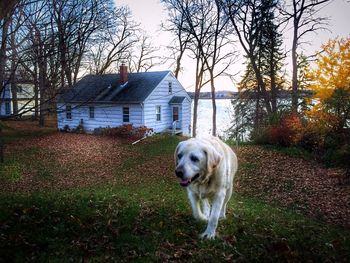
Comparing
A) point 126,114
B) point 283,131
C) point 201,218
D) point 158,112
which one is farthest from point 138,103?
point 201,218

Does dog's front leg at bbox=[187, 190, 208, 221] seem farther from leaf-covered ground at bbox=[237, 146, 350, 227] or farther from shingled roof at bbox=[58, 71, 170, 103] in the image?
shingled roof at bbox=[58, 71, 170, 103]

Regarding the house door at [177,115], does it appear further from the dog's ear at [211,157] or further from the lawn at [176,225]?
the dog's ear at [211,157]

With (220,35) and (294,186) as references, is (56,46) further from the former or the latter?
(220,35)

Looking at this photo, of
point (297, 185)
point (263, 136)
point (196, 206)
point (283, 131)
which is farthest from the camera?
point (263, 136)

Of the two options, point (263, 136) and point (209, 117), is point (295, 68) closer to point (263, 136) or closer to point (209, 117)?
point (263, 136)

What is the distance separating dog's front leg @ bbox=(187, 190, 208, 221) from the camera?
5061mm

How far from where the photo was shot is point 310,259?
4.00 metres

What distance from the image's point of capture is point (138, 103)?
26766 millimetres

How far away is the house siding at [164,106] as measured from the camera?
27.7 m

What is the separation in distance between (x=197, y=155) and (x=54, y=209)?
3789mm

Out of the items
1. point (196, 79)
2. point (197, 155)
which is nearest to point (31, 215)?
point (197, 155)

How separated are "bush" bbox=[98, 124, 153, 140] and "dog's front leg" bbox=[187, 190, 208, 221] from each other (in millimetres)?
20457

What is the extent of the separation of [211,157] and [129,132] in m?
22.1

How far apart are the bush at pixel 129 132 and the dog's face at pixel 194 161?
2118 cm
